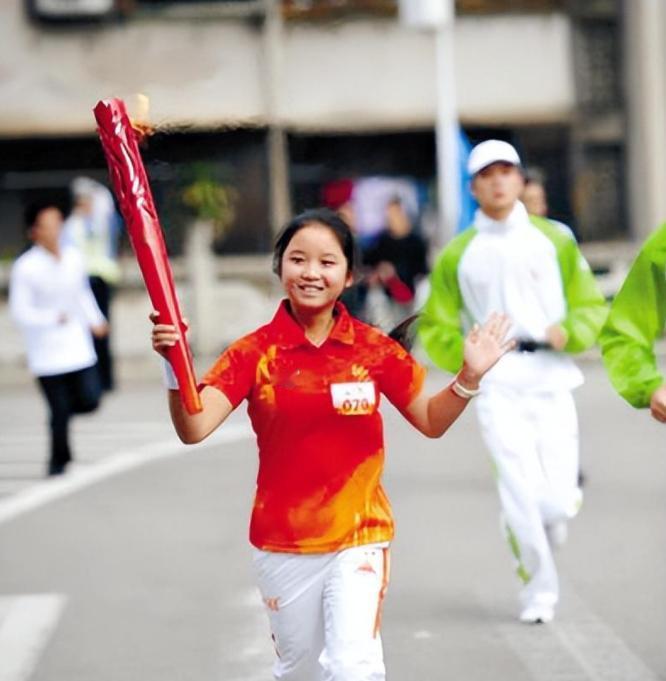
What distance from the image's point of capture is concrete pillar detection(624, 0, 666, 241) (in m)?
28.0

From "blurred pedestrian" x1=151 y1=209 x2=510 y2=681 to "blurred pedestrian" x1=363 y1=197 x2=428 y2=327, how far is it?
49.7 feet

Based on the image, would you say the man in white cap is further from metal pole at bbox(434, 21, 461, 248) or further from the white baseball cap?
metal pole at bbox(434, 21, 461, 248)

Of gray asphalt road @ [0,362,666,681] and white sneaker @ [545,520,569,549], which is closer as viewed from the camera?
gray asphalt road @ [0,362,666,681]

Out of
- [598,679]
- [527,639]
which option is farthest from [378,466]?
[527,639]

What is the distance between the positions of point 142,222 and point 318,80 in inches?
928

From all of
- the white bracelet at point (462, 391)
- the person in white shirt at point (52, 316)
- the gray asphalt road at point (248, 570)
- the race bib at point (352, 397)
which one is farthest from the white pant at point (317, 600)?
the person in white shirt at point (52, 316)

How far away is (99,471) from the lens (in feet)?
44.3

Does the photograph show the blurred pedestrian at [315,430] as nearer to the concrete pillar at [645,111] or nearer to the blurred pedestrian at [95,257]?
the blurred pedestrian at [95,257]

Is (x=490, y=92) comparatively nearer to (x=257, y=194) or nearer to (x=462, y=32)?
(x=462, y=32)

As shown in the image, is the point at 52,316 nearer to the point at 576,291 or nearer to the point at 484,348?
the point at 576,291

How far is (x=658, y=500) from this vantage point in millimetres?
11328

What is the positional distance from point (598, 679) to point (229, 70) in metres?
22.4

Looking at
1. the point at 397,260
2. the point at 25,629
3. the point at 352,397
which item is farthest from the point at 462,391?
the point at 397,260

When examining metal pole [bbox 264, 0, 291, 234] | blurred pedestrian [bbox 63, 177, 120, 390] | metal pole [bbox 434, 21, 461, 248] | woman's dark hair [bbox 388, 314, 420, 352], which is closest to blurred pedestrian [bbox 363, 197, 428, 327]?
metal pole [bbox 434, 21, 461, 248]
